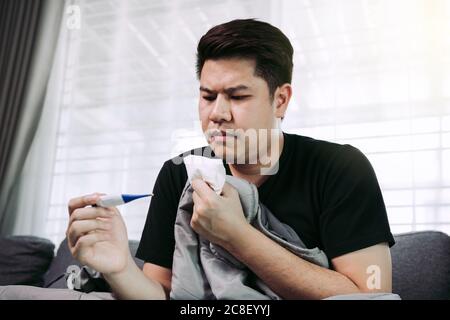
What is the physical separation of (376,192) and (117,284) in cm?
50

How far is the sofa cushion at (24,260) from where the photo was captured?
178 cm

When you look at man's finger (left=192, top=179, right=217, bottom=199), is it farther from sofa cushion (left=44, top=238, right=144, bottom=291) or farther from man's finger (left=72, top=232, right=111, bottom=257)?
sofa cushion (left=44, top=238, right=144, bottom=291)

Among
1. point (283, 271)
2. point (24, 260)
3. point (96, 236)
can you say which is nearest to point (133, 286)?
point (96, 236)

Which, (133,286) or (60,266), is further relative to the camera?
(60,266)

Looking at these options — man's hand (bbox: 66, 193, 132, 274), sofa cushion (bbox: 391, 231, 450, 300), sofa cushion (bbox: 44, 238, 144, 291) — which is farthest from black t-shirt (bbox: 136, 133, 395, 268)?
sofa cushion (bbox: 44, 238, 144, 291)

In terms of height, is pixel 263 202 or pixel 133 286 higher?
pixel 263 202

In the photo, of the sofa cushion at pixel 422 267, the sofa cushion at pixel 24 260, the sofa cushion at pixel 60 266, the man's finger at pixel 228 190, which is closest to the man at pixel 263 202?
the man's finger at pixel 228 190

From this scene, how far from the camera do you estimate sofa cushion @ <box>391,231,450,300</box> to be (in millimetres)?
1250

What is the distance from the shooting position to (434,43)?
69.7 inches

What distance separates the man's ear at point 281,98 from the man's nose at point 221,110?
0.14 meters

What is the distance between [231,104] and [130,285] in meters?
0.43

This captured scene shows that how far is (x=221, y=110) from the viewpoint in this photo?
102 cm

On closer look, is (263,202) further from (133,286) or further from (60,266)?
(60,266)

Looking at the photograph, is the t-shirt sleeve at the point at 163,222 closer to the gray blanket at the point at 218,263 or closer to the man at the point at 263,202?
the man at the point at 263,202
